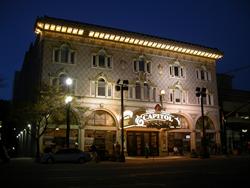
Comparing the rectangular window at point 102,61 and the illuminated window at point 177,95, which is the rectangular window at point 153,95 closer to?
the illuminated window at point 177,95

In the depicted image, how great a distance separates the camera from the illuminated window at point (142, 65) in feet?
138

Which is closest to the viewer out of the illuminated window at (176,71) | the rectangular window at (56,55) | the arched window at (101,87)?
the rectangular window at (56,55)

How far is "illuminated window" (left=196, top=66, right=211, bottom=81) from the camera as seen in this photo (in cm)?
4719

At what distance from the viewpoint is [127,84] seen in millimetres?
37406

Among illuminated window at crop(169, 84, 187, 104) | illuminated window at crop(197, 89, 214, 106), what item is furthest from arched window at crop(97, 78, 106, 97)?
illuminated window at crop(197, 89, 214, 106)

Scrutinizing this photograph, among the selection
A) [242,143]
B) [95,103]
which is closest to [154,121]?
[95,103]

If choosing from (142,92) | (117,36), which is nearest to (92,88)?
(142,92)

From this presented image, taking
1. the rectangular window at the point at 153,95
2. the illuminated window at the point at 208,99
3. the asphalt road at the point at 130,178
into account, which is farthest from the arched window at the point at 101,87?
the asphalt road at the point at 130,178

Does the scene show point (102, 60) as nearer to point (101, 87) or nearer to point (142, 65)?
point (101, 87)

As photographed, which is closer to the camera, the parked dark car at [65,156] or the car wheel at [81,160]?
the parked dark car at [65,156]

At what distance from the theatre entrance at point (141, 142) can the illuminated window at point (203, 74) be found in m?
12.0

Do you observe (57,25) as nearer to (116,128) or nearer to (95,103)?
(95,103)

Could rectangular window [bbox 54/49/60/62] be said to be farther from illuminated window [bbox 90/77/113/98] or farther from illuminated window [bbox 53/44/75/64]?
illuminated window [bbox 90/77/113/98]

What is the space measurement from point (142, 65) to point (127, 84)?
6246mm
